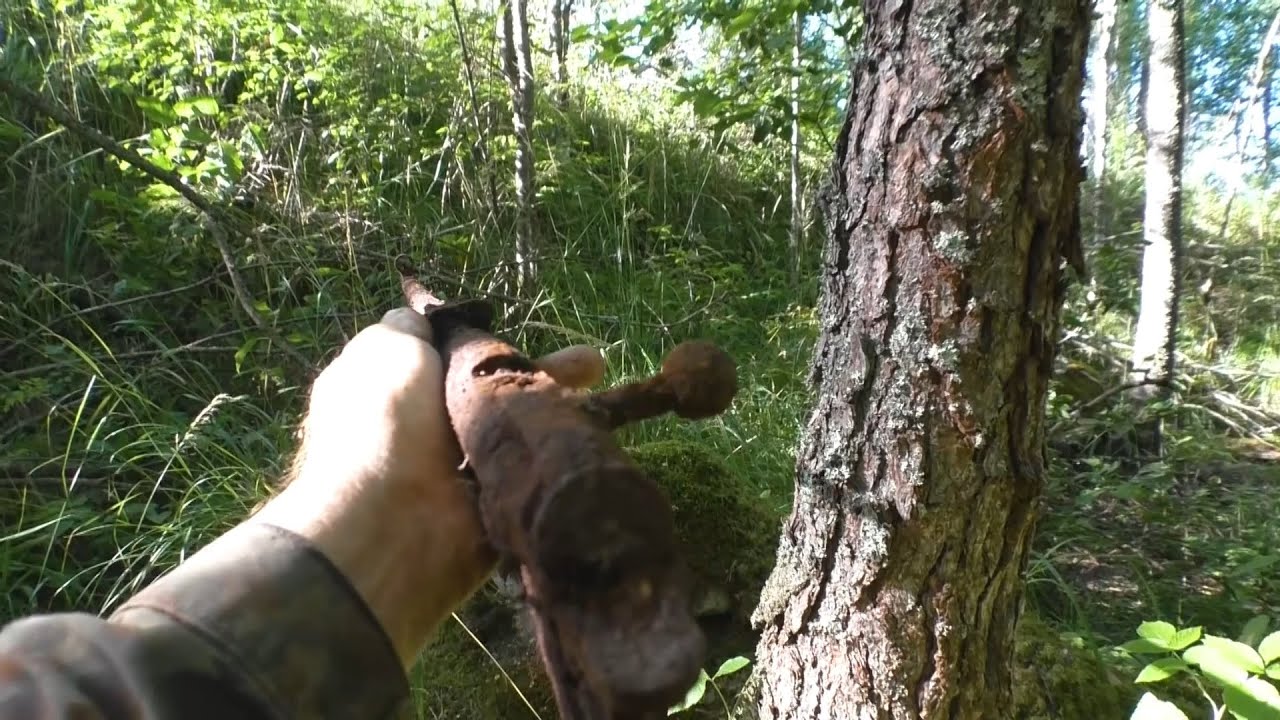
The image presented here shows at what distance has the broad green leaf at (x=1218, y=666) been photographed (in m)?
1.22

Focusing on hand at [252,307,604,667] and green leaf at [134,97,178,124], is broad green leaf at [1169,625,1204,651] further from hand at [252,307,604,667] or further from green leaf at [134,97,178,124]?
green leaf at [134,97,178,124]

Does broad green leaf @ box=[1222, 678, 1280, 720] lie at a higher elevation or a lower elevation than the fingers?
lower

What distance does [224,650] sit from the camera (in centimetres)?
73

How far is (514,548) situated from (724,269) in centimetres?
315

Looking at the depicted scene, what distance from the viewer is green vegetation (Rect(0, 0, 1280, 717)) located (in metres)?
2.12

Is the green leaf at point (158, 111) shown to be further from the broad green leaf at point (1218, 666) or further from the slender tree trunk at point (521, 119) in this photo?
the broad green leaf at point (1218, 666)

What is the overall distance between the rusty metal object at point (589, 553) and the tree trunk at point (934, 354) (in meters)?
0.70

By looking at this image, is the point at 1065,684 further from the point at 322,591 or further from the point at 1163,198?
the point at 1163,198

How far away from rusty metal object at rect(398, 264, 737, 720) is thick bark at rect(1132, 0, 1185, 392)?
12.2ft

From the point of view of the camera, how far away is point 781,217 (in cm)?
495

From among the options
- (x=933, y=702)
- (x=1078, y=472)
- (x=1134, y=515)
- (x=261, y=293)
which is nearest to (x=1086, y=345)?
(x=1078, y=472)

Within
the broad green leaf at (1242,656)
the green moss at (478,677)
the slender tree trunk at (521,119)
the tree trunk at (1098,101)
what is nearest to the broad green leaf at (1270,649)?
the broad green leaf at (1242,656)

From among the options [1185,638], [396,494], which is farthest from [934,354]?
[396,494]

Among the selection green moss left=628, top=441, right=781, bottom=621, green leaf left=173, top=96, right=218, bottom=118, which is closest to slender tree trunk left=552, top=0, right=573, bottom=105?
green leaf left=173, top=96, right=218, bottom=118
